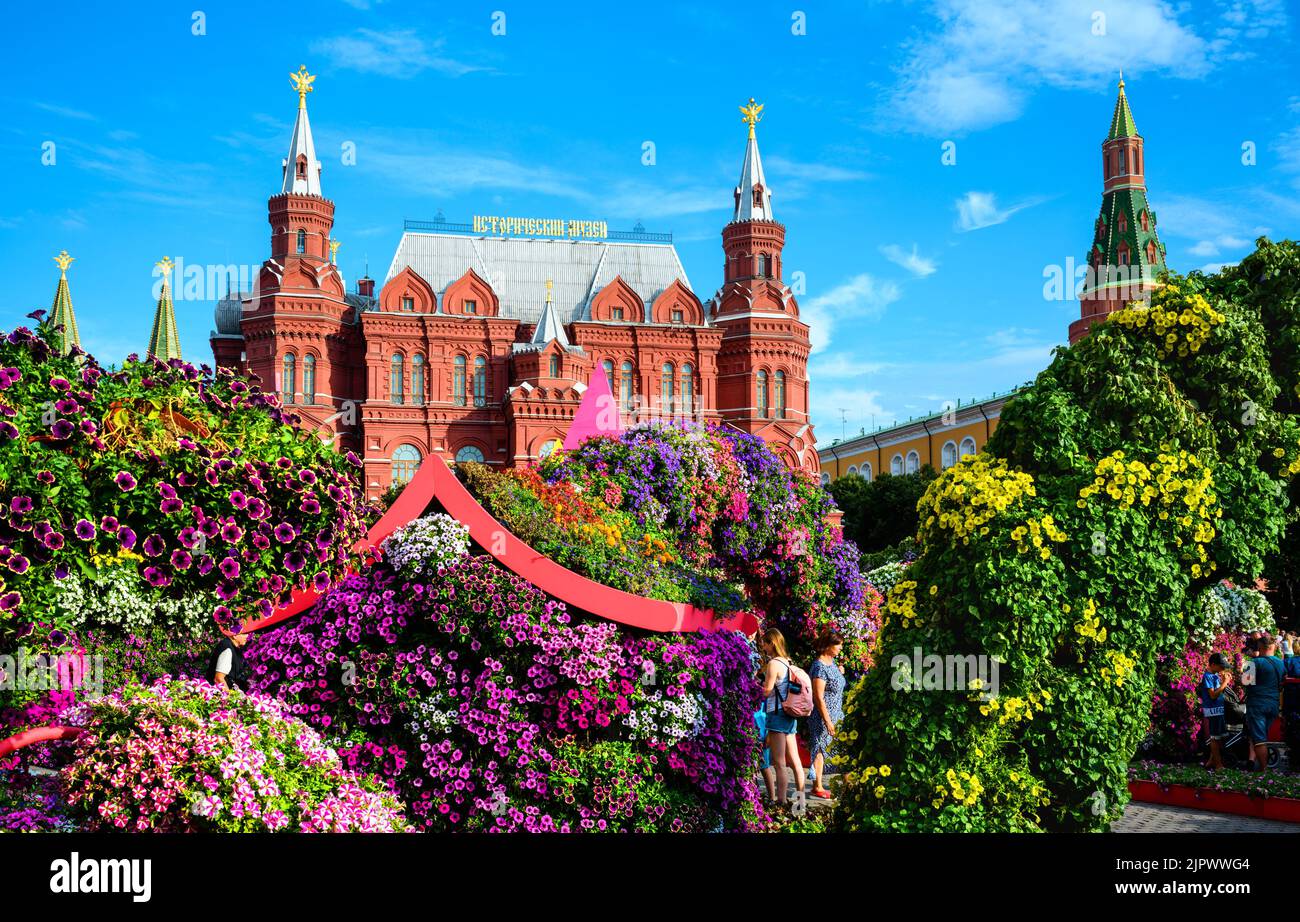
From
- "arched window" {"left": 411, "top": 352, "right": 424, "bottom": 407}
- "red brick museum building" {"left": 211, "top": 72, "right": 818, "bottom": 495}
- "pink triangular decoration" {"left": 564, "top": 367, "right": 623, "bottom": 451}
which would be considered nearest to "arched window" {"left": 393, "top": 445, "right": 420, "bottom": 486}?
"red brick museum building" {"left": 211, "top": 72, "right": 818, "bottom": 495}

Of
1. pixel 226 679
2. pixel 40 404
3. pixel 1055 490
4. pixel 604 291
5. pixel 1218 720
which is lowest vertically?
pixel 1218 720

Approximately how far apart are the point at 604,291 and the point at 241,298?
59.2ft

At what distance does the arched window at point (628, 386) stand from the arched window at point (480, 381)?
6.84 meters

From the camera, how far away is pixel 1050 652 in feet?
23.8

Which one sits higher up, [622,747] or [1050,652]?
[1050,652]

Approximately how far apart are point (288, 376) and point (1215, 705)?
159 feet

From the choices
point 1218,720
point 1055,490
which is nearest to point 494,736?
point 1055,490

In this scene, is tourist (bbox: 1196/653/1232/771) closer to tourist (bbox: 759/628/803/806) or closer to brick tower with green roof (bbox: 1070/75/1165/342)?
tourist (bbox: 759/628/803/806)

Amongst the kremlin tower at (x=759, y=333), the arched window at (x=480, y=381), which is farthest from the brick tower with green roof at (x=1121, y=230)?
the arched window at (x=480, y=381)

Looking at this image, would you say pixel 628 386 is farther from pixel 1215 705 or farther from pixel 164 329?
pixel 1215 705

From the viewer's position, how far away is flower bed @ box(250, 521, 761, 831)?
806 cm
